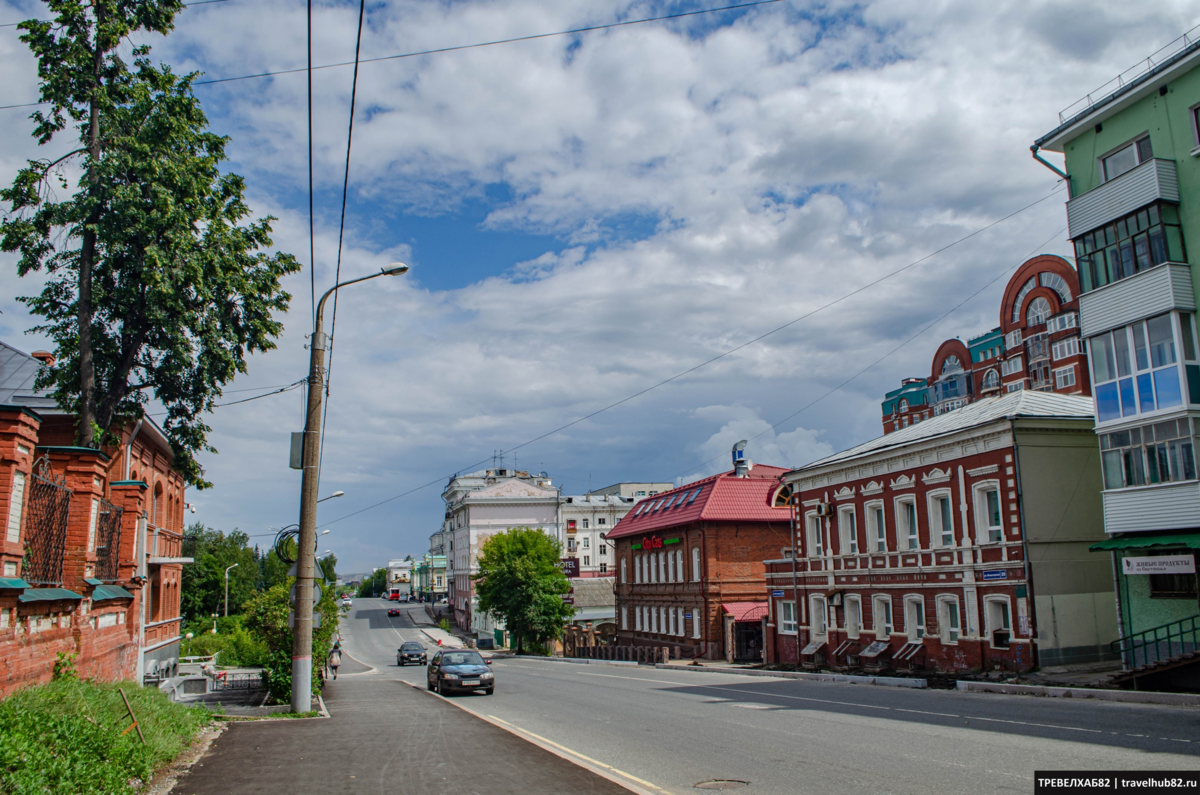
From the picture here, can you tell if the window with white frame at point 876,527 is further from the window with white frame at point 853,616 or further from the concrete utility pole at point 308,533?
the concrete utility pole at point 308,533

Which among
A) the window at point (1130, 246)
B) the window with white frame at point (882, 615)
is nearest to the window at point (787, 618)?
the window with white frame at point (882, 615)

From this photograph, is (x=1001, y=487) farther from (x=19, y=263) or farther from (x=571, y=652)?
(x=571, y=652)

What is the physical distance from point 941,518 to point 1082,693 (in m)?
9.23

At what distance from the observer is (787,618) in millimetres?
36562

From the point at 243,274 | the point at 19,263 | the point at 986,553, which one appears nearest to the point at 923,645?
the point at 986,553

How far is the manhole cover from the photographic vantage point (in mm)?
10312

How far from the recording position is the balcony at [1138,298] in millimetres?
20281

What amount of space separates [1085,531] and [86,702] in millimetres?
25361

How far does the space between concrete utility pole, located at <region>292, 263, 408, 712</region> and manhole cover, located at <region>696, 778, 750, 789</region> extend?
8545 mm

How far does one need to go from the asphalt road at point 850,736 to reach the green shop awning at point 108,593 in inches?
301

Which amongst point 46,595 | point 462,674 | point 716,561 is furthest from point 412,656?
point 46,595

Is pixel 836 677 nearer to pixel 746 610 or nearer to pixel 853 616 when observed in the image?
pixel 853 616

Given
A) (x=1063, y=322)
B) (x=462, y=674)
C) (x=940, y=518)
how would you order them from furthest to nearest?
(x=1063, y=322)
(x=940, y=518)
(x=462, y=674)

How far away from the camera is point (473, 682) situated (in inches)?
982
